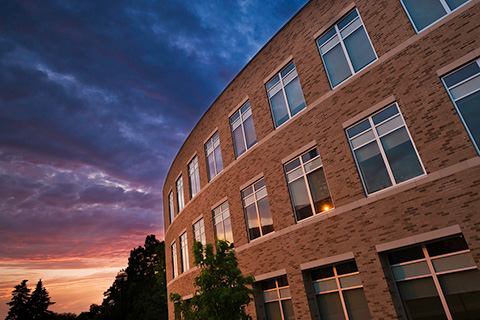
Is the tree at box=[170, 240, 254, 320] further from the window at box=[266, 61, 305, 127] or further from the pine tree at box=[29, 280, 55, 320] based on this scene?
the pine tree at box=[29, 280, 55, 320]

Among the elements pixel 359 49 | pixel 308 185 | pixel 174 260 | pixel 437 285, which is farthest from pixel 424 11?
pixel 174 260

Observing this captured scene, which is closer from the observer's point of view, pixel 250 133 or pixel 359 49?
pixel 359 49

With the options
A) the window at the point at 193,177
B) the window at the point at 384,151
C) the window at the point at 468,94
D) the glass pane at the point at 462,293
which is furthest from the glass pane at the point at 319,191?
the window at the point at 193,177

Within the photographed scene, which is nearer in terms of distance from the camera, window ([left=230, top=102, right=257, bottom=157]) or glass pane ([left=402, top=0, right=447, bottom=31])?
glass pane ([left=402, top=0, right=447, bottom=31])

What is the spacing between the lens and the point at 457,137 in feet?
27.1

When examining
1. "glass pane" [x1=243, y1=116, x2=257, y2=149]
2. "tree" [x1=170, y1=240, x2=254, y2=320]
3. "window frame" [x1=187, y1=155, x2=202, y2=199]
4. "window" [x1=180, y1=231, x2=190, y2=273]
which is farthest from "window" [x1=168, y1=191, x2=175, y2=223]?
"tree" [x1=170, y1=240, x2=254, y2=320]

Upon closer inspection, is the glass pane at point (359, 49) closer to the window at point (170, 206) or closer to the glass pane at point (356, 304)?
the glass pane at point (356, 304)

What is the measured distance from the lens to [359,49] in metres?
11.2

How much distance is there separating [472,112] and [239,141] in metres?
10.6

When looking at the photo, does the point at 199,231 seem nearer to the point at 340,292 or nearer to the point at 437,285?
the point at 340,292

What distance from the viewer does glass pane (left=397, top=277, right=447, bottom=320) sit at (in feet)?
26.9

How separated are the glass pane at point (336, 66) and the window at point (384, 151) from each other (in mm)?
2185

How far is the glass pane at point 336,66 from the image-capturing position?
456 inches

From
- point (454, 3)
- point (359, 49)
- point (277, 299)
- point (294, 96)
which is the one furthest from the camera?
point (294, 96)
